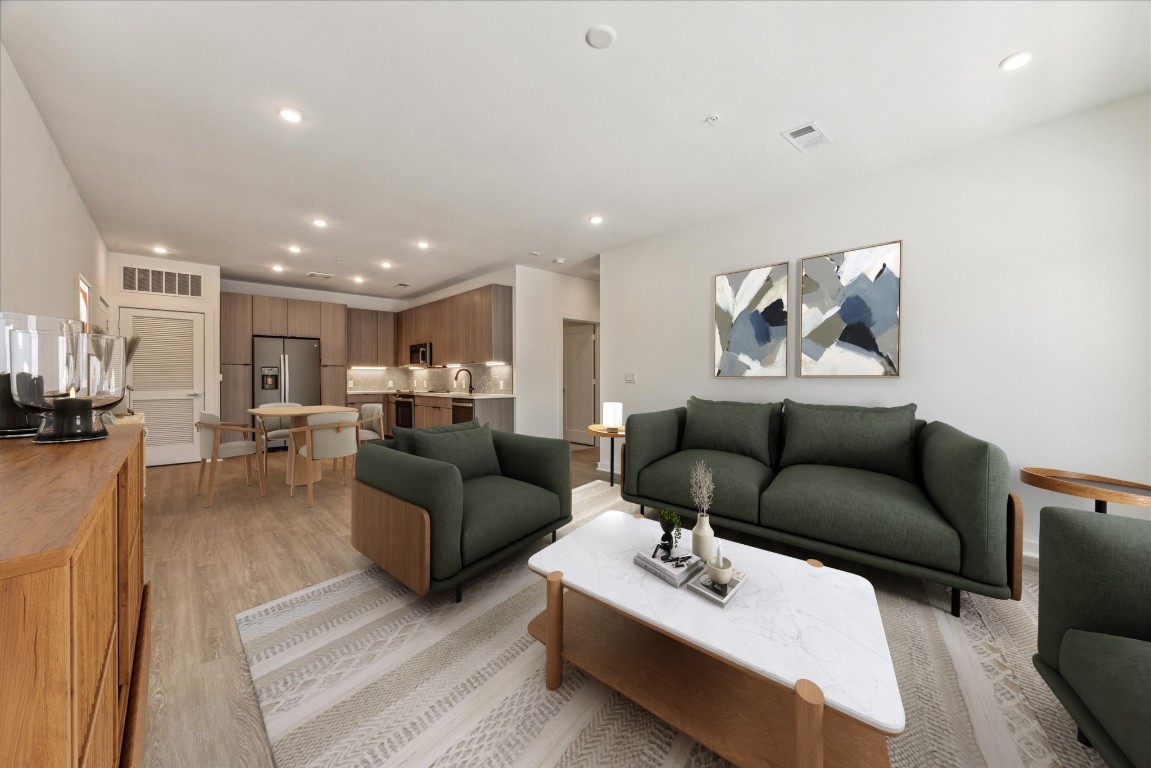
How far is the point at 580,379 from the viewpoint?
6.93m

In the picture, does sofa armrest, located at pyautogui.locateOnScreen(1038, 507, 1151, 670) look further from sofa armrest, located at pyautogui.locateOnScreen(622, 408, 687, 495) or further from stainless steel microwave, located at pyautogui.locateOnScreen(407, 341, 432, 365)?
stainless steel microwave, located at pyautogui.locateOnScreen(407, 341, 432, 365)

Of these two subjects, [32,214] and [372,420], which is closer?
[32,214]

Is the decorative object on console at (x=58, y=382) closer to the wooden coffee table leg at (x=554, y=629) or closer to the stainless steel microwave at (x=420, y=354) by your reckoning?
the wooden coffee table leg at (x=554, y=629)

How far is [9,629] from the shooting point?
Result: 456 mm

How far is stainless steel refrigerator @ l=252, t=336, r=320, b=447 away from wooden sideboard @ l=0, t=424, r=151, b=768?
5.74 metres

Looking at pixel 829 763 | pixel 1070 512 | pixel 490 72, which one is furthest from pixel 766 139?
pixel 829 763

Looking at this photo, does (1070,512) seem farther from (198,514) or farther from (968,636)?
(198,514)

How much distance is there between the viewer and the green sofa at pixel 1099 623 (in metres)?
0.94

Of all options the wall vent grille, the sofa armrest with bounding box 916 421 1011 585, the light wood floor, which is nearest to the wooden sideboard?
the light wood floor

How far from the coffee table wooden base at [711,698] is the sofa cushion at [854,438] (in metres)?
1.83

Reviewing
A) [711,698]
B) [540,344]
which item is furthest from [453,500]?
[540,344]

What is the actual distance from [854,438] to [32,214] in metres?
4.94

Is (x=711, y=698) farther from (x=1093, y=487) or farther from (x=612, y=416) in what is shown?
(x=612, y=416)

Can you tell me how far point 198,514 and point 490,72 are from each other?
382 cm
